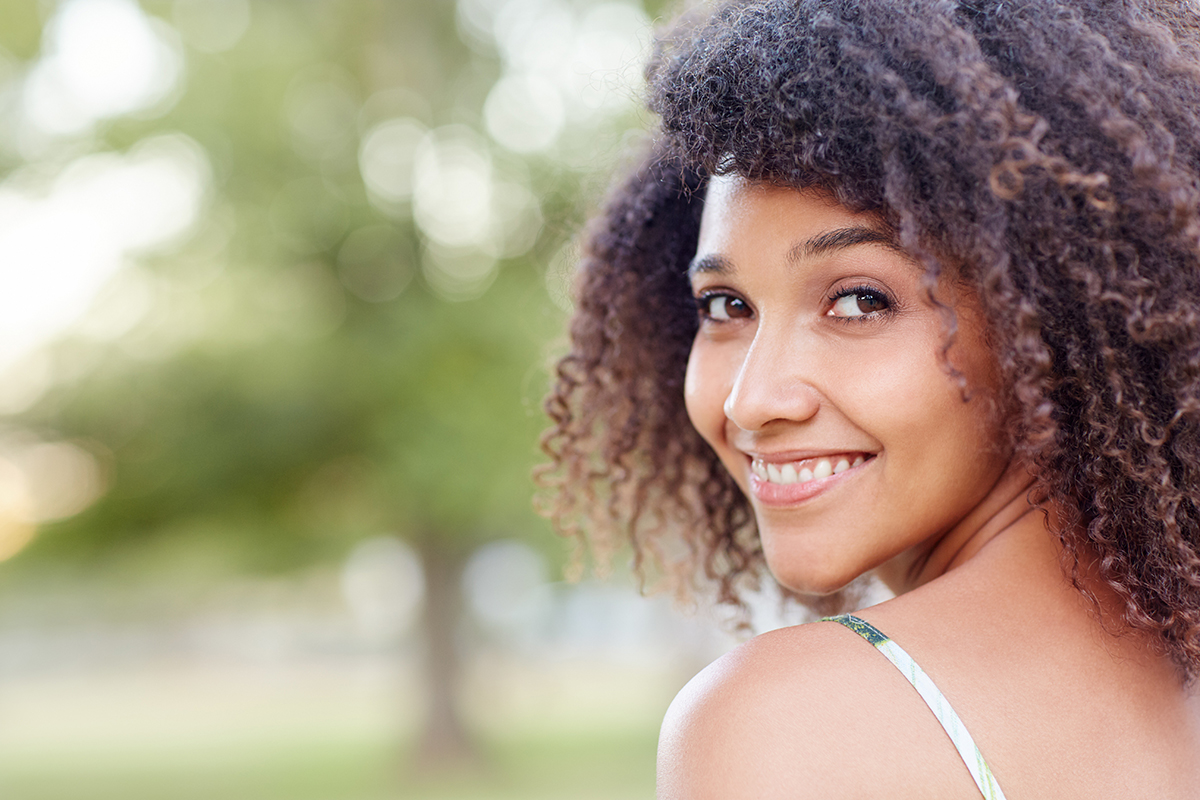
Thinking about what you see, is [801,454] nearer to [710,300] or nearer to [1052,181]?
[710,300]

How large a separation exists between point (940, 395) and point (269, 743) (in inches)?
589

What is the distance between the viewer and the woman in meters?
1.27

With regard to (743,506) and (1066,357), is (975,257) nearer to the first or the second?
(1066,357)

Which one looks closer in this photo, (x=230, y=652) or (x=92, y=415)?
(x=92, y=415)

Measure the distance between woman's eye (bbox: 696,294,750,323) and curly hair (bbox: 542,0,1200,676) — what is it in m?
0.27

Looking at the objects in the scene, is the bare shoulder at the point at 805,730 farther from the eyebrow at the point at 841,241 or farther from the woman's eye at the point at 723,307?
the woman's eye at the point at 723,307

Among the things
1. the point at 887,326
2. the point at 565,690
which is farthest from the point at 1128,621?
the point at 565,690

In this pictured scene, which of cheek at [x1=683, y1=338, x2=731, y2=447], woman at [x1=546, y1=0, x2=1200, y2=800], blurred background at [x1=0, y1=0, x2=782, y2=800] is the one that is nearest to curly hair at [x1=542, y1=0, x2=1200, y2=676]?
woman at [x1=546, y1=0, x2=1200, y2=800]

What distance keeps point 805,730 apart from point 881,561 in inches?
19.1

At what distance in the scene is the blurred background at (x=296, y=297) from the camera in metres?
9.48

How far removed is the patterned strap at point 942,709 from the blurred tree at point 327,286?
8.16 meters

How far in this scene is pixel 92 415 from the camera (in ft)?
31.8

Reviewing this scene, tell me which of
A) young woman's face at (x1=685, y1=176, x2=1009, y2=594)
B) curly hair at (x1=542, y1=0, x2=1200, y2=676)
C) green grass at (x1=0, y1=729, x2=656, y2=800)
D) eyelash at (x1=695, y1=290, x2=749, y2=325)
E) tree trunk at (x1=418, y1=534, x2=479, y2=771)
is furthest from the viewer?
tree trunk at (x1=418, y1=534, x2=479, y2=771)

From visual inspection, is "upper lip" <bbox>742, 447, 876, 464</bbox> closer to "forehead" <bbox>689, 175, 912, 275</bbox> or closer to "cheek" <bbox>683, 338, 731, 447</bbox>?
→ "cheek" <bbox>683, 338, 731, 447</bbox>
